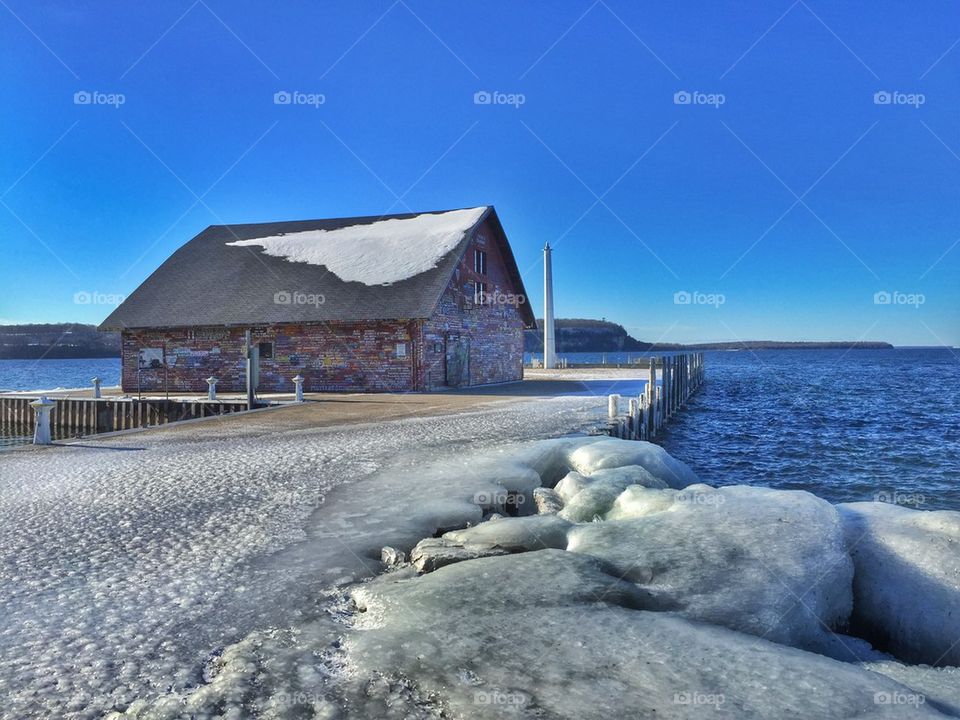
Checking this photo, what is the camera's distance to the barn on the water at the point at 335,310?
23.8 meters

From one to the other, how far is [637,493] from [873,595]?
219 cm

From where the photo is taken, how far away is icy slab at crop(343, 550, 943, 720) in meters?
3.08

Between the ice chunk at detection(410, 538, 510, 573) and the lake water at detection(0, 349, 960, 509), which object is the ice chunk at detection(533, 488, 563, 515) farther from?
the lake water at detection(0, 349, 960, 509)

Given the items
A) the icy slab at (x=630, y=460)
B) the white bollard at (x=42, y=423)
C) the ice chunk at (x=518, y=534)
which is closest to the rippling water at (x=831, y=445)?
the icy slab at (x=630, y=460)

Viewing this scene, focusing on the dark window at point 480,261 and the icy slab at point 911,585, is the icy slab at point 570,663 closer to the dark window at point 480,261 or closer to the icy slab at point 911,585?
the icy slab at point 911,585

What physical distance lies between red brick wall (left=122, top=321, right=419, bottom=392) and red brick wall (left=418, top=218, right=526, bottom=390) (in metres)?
1.25

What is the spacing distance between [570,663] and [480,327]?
81.4 feet

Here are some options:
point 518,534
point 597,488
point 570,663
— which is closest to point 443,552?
point 518,534

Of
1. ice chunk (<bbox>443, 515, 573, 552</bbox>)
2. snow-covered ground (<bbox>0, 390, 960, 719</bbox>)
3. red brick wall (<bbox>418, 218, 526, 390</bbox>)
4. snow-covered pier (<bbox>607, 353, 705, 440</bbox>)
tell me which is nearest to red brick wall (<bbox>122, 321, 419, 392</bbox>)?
red brick wall (<bbox>418, 218, 526, 390</bbox>)

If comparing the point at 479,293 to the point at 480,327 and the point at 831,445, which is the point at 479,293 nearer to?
the point at 480,327

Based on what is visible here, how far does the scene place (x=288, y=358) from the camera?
81.2 feet

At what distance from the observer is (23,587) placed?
14.6 ft

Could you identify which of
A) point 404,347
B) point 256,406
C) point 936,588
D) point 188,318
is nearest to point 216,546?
point 936,588

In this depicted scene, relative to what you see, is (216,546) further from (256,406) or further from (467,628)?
(256,406)
